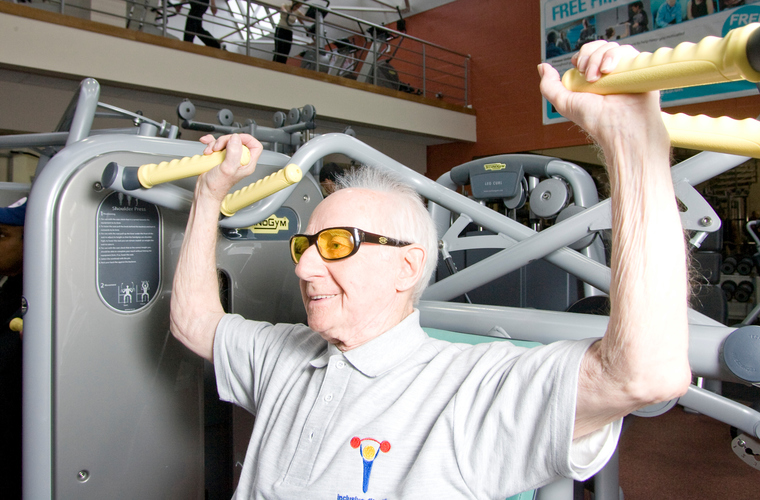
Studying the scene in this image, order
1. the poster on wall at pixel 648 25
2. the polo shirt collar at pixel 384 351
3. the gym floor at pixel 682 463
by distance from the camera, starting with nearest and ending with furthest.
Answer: the polo shirt collar at pixel 384 351
the gym floor at pixel 682 463
the poster on wall at pixel 648 25

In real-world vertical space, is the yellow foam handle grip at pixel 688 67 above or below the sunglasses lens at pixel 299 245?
above

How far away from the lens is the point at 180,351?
134 centimetres

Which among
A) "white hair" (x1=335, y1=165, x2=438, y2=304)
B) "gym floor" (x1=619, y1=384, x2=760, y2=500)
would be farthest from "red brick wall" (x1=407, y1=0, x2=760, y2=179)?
"white hair" (x1=335, y1=165, x2=438, y2=304)

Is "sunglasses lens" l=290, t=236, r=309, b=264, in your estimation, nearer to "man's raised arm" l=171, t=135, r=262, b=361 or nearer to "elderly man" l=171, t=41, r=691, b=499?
"elderly man" l=171, t=41, r=691, b=499

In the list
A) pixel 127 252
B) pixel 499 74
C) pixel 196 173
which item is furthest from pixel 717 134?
pixel 499 74

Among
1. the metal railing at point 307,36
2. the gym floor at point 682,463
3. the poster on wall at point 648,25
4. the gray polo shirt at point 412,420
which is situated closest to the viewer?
the gray polo shirt at point 412,420

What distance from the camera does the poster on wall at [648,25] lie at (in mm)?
5129

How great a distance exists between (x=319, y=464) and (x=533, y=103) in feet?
22.0

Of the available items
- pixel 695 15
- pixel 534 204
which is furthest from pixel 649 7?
pixel 534 204

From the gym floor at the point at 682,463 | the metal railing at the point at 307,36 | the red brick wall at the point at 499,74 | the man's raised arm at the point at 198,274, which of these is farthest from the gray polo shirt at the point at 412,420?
the red brick wall at the point at 499,74

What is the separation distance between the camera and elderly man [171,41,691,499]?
64 centimetres

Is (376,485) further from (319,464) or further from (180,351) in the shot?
(180,351)

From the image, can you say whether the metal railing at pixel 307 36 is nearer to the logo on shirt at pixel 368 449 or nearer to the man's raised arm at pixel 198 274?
the man's raised arm at pixel 198 274

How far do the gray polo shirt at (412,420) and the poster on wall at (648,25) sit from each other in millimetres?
5234
